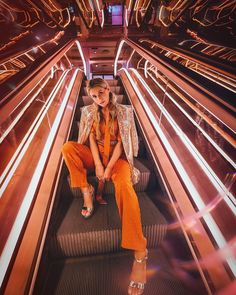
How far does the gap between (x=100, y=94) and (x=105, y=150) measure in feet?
1.86

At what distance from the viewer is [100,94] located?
2.10 metres

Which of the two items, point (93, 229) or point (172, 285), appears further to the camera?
point (93, 229)

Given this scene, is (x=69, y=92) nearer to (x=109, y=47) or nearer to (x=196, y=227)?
(x=196, y=227)

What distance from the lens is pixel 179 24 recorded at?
908 cm

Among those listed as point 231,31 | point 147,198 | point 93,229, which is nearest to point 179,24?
point 231,31

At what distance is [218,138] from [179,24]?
850 centimetres

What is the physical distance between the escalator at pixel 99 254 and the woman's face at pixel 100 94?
36.1 inches

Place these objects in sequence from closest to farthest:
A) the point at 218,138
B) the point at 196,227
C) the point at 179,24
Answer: the point at 196,227 < the point at 218,138 < the point at 179,24

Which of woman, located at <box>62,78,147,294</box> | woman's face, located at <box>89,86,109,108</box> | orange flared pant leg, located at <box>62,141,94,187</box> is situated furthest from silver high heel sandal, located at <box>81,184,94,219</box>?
woman's face, located at <box>89,86,109,108</box>

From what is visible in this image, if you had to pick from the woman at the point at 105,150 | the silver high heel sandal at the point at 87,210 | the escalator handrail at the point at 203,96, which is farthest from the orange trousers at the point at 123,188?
the escalator handrail at the point at 203,96

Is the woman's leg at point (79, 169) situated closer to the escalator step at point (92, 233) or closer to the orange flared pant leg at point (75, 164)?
the orange flared pant leg at point (75, 164)

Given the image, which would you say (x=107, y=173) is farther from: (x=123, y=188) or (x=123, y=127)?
(x=123, y=127)

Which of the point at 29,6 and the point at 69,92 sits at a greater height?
the point at 29,6

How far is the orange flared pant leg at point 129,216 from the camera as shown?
1.68 metres
